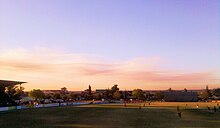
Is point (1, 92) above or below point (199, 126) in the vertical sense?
above

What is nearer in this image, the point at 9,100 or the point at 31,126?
the point at 31,126

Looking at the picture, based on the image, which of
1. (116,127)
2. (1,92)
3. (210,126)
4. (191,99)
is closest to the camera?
(116,127)

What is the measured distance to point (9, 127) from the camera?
141 ft

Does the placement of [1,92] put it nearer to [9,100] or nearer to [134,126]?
[9,100]

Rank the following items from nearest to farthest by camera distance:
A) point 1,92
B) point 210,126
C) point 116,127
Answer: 1. point 116,127
2. point 210,126
3. point 1,92

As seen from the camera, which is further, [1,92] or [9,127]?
[1,92]

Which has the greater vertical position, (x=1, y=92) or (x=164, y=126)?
(x=1, y=92)

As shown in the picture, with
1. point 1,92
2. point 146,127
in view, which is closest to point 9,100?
point 1,92

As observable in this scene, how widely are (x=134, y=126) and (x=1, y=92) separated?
71.7 meters

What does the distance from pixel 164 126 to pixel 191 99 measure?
521 feet

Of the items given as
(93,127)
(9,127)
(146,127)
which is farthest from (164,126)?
(9,127)

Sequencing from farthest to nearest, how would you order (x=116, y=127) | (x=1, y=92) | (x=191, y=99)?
(x=191, y=99), (x=1, y=92), (x=116, y=127)

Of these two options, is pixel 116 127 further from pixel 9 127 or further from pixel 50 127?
pixel 9 127

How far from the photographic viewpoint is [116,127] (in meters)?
42.0
